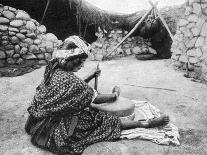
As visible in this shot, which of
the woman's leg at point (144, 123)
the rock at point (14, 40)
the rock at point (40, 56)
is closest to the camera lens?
the woman's leg at point (144, 123)

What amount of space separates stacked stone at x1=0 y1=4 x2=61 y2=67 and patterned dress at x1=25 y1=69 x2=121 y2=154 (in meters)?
4.12

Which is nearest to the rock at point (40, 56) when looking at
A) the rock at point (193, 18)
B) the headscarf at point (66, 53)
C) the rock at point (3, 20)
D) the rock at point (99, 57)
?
the rock at point (3, 20)

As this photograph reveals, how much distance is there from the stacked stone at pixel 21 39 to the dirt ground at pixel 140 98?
1.86 ft

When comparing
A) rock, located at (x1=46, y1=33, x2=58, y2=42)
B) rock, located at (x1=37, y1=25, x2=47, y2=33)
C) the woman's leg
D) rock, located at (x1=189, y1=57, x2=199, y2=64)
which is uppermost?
rock, located at (x1=37, y1=25, x2=47, y2=33)

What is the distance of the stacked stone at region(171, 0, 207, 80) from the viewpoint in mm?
6719

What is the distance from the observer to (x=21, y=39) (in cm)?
740

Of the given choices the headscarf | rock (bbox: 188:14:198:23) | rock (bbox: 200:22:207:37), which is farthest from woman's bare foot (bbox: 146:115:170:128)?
rock (bbox: 188:14:198:23)

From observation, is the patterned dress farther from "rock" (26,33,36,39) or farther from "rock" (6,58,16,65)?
"rock" (26,33,36,39)

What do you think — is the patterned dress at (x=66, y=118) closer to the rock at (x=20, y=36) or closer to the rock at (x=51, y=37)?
the rock at (x=20, y=36)

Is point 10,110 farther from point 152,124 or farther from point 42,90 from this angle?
point 152,124

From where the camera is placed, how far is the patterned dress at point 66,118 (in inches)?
129

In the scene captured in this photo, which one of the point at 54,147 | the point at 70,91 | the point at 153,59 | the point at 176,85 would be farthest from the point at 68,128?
the point at 153,59

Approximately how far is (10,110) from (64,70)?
73.6 inches

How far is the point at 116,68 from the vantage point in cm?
822
